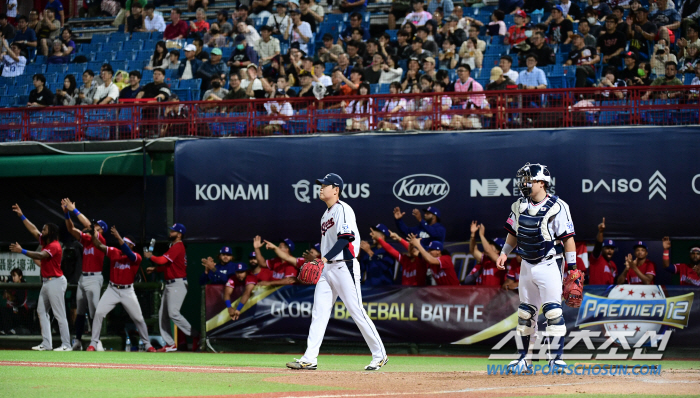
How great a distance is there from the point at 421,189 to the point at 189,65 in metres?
6.79

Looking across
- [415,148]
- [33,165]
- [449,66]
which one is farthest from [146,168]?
[449,66]

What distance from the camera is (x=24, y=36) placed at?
70.1ft

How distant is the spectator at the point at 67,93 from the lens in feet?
57.1

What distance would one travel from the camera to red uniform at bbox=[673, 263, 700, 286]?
12648mm

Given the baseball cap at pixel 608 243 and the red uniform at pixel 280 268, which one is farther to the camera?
the red uniform at pixel 280 268

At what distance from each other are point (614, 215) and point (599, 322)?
197 cm

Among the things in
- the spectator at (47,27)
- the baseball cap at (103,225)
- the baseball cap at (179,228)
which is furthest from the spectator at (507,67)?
the spectator at (47,27)

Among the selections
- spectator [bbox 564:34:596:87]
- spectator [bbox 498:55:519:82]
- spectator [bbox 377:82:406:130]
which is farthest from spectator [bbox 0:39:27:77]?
spectator [bbox 564:34:596:87]

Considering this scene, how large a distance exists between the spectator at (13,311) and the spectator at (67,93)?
15.6 ft

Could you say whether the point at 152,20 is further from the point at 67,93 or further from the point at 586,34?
the point at 586,34

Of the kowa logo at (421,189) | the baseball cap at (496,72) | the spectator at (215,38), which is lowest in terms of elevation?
the kowa logo at (421,189)

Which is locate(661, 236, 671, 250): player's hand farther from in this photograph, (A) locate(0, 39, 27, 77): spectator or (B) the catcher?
(A) locate(0, 39, 27, 77): spectator

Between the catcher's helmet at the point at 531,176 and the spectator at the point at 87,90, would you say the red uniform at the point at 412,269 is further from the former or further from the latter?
the spectator at the point at 87,90

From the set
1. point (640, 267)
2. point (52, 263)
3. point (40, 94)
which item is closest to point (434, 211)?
point (640, 267)
